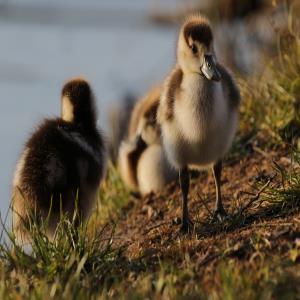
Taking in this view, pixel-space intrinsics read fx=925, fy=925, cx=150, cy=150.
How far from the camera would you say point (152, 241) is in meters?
5.88

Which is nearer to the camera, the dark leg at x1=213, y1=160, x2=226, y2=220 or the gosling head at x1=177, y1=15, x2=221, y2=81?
the gosling head at x1=177, y1=15, x2=221, y2=81

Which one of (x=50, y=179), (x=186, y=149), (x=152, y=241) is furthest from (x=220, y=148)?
(x=50, y=179)

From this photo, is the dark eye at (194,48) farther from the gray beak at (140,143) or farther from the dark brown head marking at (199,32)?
the gray beak at (140,143)

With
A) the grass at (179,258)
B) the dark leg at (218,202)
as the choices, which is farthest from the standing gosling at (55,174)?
the dark leg at (218,202)

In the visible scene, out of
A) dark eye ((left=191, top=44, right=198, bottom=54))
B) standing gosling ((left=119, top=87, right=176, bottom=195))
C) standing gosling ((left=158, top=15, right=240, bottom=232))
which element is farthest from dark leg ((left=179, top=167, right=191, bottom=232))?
standing gosling ((left=119, top=87, right=176, bottom=195))

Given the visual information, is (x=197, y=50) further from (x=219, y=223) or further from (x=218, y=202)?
(x=219, y=223)

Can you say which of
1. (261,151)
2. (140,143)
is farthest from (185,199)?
(140,143)

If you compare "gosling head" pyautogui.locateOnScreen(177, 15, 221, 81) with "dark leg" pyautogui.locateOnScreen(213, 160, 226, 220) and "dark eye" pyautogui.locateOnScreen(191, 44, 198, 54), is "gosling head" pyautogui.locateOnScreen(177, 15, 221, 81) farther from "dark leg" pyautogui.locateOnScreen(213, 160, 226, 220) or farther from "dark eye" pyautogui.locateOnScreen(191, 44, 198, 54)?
"dark leg" pyautogui.locateOnScreen(213, 160, 226, 220)

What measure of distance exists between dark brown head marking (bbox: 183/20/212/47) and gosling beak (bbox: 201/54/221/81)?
111mm

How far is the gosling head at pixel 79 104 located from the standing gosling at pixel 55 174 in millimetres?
91

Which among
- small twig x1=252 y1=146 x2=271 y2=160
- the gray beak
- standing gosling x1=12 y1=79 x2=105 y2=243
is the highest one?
standing gosling x1=12 y1=79 x2=105 y2=243

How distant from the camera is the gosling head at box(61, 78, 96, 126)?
6426mm

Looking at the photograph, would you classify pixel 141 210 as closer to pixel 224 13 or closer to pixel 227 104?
pixel 227 104

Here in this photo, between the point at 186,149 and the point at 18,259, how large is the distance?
1.41m
